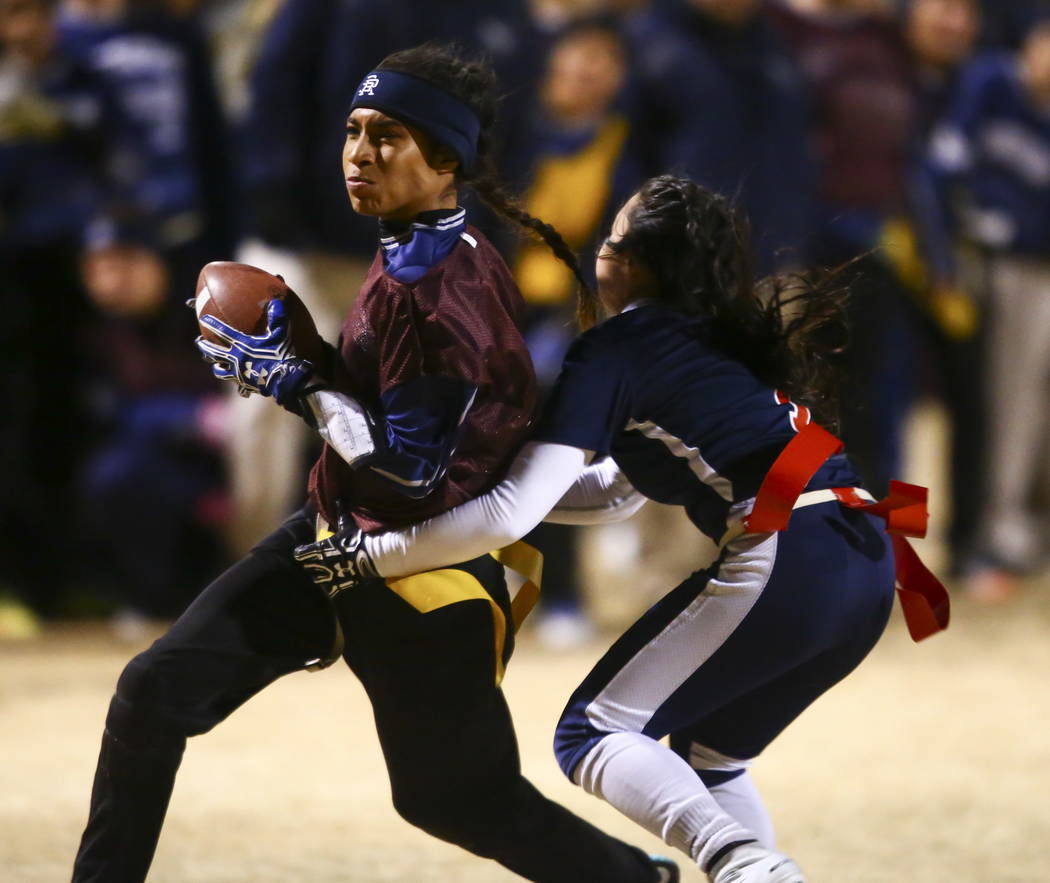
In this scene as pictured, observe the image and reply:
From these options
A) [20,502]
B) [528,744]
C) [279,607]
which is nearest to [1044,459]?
[528,744]

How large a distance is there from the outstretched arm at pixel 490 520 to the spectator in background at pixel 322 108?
326 cm

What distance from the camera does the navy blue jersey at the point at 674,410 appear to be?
8.99ft

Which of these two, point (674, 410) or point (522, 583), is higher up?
point (674, 410)

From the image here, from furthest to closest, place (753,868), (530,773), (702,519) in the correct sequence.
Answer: (530,773) → (702,519) → (753,868)

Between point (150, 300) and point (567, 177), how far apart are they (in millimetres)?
1590

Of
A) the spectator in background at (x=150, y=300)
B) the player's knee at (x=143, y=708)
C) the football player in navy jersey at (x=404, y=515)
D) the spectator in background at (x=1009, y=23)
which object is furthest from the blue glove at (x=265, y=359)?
the spectator in background at (x=1009, y=23)

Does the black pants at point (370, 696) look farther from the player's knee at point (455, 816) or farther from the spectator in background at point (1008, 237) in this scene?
the spectator in background at point (1008, 237)

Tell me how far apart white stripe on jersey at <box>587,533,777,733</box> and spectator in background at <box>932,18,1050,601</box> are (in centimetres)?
439

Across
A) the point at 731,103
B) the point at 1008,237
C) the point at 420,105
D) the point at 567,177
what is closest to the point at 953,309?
the point at 1008,237

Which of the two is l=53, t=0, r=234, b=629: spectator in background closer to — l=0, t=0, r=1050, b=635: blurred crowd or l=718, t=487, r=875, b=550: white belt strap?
l=0, t=0, r=1050, b=635: blurred crowd

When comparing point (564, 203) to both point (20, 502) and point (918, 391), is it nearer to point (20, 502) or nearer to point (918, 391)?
point (20, 502)

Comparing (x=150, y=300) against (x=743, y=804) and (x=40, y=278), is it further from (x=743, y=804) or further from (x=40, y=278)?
(x=743, y=804)

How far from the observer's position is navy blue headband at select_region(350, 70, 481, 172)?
2729mm

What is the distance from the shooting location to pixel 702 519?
296 centimetres
